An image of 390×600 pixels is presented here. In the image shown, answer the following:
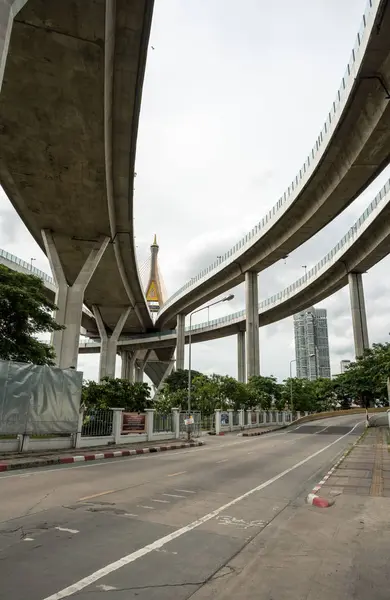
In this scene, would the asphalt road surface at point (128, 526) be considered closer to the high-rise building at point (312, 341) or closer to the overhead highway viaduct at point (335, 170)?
the overhead highway viaduct at point (335, 170)

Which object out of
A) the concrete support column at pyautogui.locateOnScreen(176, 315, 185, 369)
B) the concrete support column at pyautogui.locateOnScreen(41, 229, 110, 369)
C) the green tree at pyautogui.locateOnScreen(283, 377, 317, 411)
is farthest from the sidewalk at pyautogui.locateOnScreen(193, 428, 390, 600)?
the concrete support column at pyautogui.locateOnScreen(176, 315, 185, 369)

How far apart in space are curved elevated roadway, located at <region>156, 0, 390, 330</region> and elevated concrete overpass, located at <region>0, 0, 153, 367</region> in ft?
46.7

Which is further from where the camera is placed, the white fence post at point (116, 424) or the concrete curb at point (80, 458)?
the white fence post at point (116, 424)

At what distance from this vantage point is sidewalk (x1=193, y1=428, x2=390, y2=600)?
13.1 ft

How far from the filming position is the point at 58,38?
48.8 ft


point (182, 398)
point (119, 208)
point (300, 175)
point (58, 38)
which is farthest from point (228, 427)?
point (58, 38)

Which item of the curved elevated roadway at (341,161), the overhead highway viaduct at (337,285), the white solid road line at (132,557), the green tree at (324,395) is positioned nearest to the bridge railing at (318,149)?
the curved elevated roadway at (341,161)

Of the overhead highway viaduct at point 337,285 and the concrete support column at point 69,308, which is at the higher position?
the overhead highway viaduct at point 337,285

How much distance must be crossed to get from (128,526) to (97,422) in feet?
46.4

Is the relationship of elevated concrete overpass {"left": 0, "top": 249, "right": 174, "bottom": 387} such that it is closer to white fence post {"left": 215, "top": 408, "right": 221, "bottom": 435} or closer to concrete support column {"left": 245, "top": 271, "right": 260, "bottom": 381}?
concrete support column {"left": 245, "top": 271, "right": 260, "bottom": 381}

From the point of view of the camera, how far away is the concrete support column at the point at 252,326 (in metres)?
56.7

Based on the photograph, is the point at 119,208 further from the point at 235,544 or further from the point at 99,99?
the point at 235,544

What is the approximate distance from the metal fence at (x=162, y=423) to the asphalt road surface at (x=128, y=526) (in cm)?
1271

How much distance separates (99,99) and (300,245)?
36420mm
